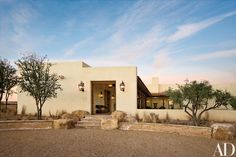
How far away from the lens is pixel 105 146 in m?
9.08

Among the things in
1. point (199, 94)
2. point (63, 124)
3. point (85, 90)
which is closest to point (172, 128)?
point (199, 94)

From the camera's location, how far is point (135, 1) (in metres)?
13.6

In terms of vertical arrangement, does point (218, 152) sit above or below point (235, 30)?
below

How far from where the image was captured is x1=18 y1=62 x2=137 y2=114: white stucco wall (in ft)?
55.9

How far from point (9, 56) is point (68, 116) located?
690cm

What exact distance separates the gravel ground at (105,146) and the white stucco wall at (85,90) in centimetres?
582

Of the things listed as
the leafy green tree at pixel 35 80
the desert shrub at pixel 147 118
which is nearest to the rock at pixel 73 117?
the leafy green tree at pixel 35 80

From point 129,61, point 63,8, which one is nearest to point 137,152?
point 63,8

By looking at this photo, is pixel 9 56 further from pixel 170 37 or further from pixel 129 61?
pixel 170 37

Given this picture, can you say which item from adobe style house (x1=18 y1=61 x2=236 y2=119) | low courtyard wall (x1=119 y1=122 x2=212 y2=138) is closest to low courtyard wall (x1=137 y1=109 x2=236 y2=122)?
adobe style house (x1=18 y1=61 x2=236 y2=119)

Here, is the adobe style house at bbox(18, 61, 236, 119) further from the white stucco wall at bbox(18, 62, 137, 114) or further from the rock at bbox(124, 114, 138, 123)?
the rock at bbox(124, 114, 138, 123)

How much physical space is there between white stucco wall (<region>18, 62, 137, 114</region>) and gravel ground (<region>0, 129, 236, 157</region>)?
5816mm

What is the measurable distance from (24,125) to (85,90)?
199 inches

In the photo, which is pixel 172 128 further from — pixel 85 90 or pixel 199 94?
pixel 85 90
